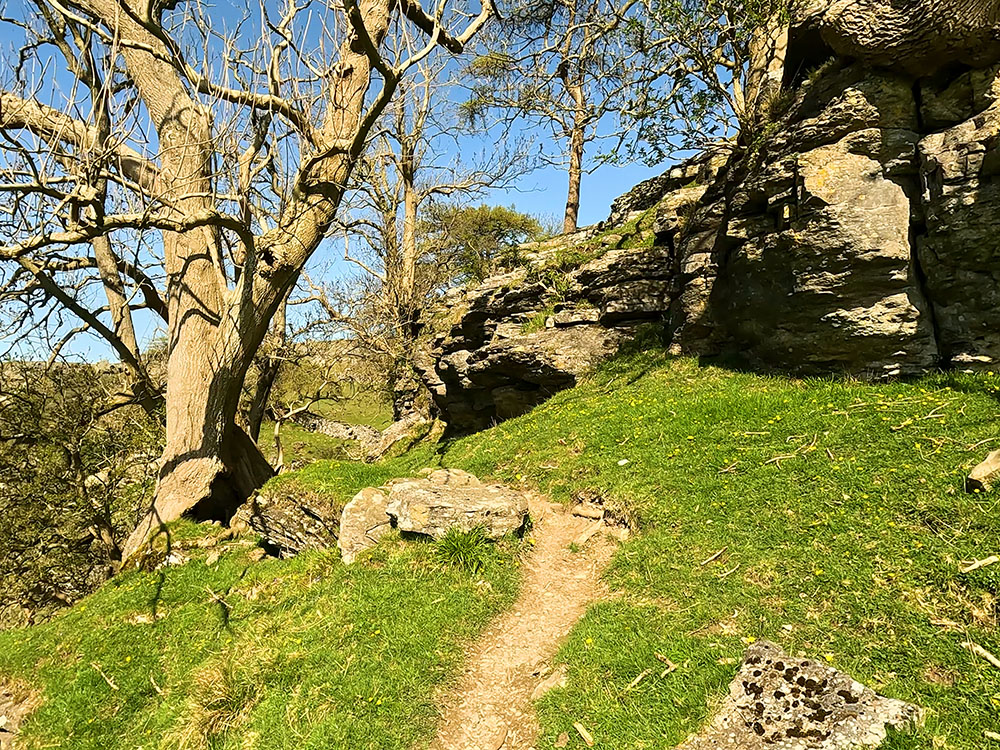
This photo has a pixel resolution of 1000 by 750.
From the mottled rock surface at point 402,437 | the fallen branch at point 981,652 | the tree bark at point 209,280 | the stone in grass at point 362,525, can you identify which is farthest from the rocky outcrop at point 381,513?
the mottled rock surface at point 402,437

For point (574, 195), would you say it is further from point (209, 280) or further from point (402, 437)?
point (209, 280)

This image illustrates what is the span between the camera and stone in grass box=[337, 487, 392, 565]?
8.01 meters

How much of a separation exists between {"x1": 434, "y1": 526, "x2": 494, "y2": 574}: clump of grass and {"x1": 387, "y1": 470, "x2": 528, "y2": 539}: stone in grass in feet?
0.36

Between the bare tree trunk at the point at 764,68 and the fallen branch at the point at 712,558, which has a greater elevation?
the bare tree trunk at the point at 764,68

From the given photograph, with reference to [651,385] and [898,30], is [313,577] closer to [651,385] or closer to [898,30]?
[651,385]

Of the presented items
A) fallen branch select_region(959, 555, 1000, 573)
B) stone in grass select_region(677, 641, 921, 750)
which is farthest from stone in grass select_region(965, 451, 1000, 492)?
stone in grass select_region(677, 641, 921, 750)

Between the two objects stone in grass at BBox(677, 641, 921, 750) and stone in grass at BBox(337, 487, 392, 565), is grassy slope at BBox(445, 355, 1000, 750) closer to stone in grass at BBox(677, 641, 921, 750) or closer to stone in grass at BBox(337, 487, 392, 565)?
stone in grass at BBox(677, 641, 921, 750)

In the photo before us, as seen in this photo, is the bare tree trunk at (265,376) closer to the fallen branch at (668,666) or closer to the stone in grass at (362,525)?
the stone in grass at (362,525)

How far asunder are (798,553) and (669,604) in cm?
151

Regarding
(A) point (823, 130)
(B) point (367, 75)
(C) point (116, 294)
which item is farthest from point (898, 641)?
(C) point (116, 294)

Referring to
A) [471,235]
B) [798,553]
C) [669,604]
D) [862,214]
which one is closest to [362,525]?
[669,604]

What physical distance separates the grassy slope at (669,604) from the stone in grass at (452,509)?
18.1 inches

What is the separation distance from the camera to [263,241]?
30.3ft

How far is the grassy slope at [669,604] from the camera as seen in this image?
4.53m
